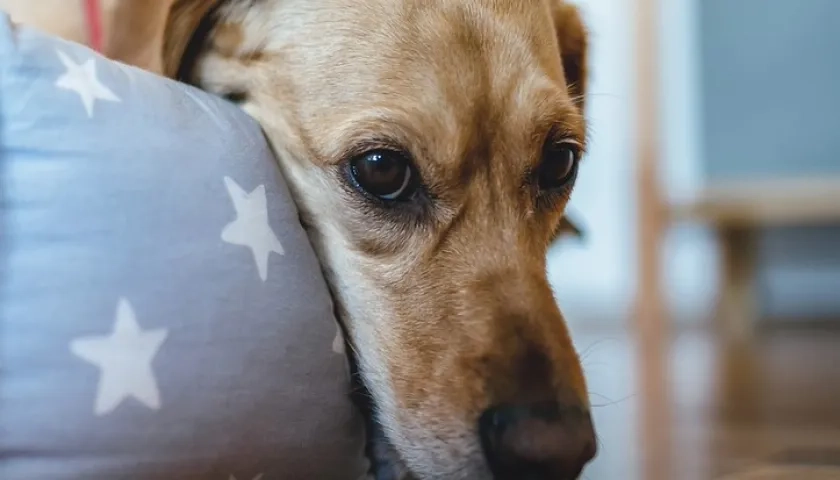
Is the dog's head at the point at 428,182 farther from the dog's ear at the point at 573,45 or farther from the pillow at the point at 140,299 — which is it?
the dog's ear at the point at 573,45

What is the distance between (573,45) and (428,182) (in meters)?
0.53

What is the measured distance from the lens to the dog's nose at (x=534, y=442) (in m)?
0.89

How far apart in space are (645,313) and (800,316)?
2711 mm

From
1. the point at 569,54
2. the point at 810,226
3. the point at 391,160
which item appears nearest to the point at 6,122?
the point at 391,160

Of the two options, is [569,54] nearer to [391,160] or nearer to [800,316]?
[391,160]

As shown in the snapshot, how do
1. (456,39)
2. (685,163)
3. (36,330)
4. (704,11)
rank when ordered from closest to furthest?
(36,330), (456,39), (704,11), (685,163)

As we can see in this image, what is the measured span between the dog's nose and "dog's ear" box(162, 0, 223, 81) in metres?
0.62

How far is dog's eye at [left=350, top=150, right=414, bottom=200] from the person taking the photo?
109 cm

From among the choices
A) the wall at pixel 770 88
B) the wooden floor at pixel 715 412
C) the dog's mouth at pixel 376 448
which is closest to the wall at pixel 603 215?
the wall at pixel 770 88

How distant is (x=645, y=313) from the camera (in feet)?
9.19

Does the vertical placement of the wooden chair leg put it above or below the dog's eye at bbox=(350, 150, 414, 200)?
below

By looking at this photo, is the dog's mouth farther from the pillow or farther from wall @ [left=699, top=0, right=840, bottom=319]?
wall @ [left=699, top=0, right=840, bottom=319]

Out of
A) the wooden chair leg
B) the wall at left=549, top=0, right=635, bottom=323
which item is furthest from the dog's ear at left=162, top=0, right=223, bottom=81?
the wooden chair leg

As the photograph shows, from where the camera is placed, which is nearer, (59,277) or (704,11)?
(59,277)
